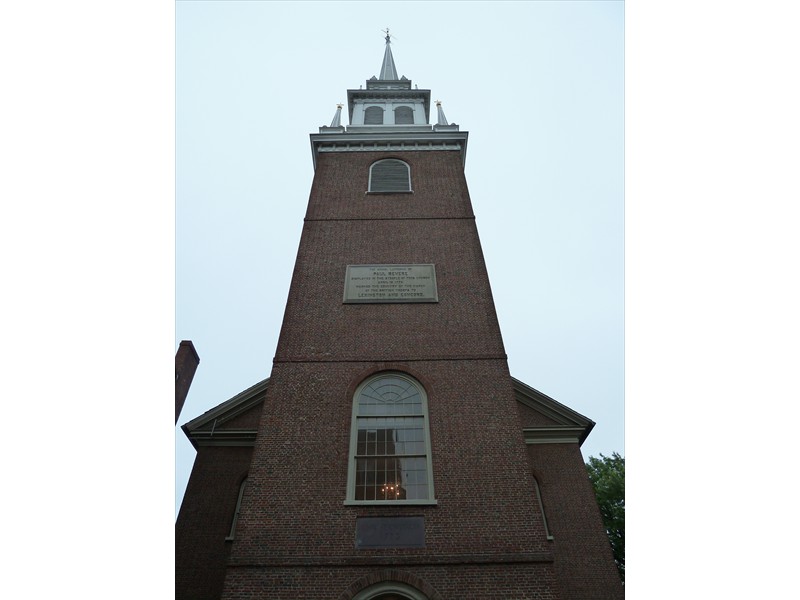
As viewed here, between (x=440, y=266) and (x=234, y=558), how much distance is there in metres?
8.53

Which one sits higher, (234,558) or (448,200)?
(448,200)

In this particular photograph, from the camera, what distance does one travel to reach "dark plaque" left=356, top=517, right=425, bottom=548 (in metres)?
10.4

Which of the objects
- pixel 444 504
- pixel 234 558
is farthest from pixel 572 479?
pixel 234 558

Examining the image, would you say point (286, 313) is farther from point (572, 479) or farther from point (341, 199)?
point (572, 479)

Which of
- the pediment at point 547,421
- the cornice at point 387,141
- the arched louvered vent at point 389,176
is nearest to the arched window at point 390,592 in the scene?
the pediment at point 547,421

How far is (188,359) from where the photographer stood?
65.9 feet

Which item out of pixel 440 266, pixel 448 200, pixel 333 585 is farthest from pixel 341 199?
pixel 333 585

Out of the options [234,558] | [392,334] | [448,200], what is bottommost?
[234,558]

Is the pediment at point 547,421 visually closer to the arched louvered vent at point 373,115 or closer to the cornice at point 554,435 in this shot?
the cornice at point 554,435

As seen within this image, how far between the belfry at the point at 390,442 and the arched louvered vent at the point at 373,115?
4219mm

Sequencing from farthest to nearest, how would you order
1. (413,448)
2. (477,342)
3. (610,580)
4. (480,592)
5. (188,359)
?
1. (188,359)
2. (610,580)
3. (477,342)
4. (413,448)
5. (480,592)

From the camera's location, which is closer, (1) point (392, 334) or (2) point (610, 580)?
(1) point (392, 334)

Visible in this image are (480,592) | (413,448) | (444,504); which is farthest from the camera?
(413,448)

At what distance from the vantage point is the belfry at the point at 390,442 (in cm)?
1018
